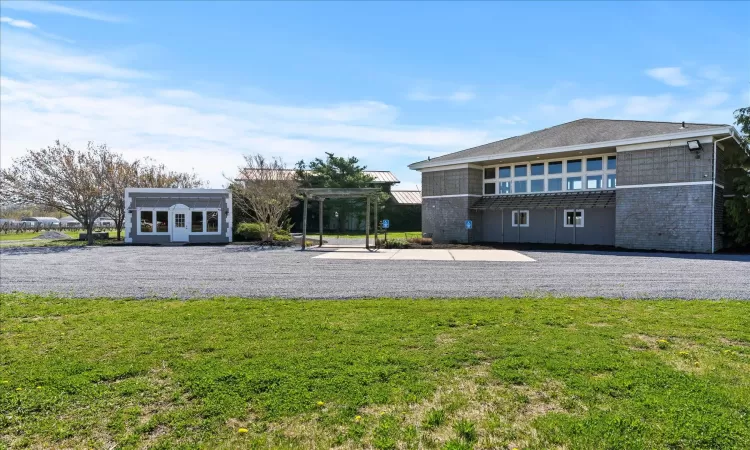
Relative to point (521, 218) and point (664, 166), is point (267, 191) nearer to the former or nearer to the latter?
point (521, 218)

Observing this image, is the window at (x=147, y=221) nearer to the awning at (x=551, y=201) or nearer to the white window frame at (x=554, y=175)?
the awning at (x=551, y=201)

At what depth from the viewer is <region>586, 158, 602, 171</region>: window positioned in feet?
73.6

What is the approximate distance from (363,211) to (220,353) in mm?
33194

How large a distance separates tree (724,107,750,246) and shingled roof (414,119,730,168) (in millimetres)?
3153

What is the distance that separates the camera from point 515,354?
15.4 feet

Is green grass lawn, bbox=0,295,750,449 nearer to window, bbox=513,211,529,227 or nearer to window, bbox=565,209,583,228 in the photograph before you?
window, bbox=565,209,583,228

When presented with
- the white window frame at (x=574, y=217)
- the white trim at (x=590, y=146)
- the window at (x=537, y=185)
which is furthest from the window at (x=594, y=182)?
the window at (x=537, y=185)

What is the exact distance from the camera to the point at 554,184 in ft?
78.3

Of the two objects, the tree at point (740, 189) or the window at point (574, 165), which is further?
the window at point (574, 165)

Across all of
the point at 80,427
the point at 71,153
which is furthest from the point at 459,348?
the point at 71,153

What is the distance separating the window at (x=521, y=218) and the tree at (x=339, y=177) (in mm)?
12958

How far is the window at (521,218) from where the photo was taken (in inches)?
997

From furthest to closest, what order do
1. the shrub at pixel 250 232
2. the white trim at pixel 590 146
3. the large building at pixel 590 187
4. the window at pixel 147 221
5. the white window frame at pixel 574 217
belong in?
the shrub at pixel 250 232
the window at pixel 147 221
the white window frame at pixel 574 217
the large building at pixel 590 187
the white trim at pixel 590 146

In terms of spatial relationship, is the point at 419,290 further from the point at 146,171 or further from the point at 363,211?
the point at 146,171
